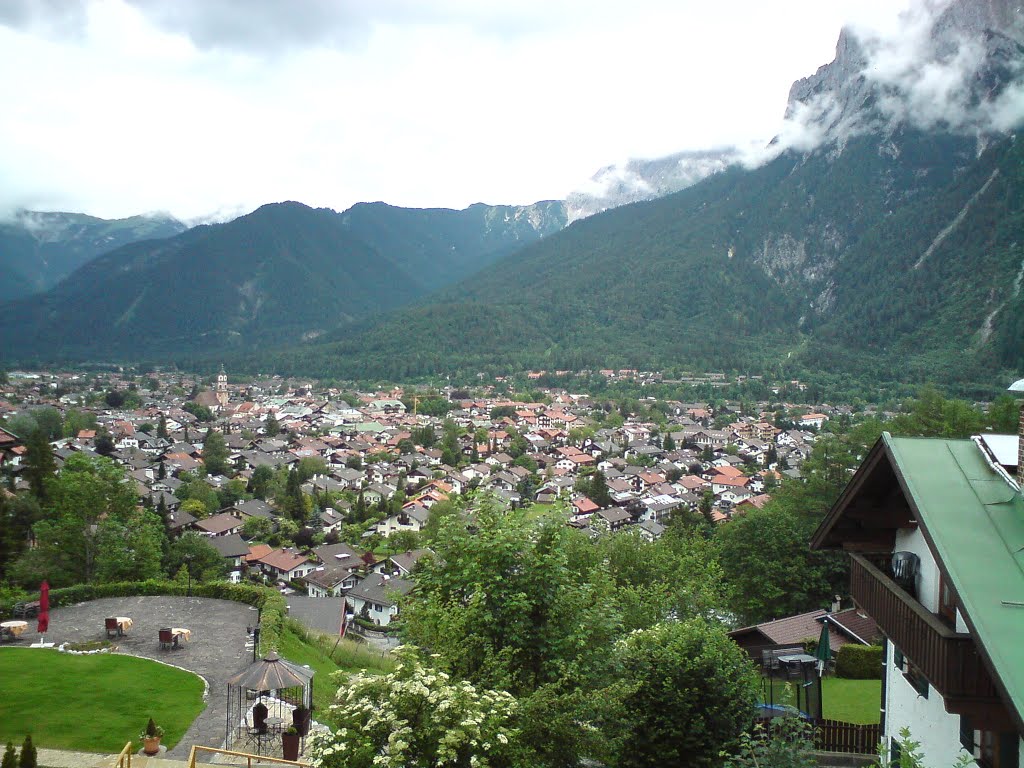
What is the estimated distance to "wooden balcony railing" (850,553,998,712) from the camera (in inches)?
188

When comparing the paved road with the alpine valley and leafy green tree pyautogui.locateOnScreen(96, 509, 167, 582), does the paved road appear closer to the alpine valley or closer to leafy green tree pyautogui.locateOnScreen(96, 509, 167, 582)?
leafy green tree pyautogui.locateOnScreen(96, 509, 167, 582)

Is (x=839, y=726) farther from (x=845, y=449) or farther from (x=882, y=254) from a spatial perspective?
(x=882, y=254)

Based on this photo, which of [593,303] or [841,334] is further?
[593,303]

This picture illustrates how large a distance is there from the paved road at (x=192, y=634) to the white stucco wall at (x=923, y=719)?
830cm

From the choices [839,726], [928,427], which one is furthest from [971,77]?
[839,726]

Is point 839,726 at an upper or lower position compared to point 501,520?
lower

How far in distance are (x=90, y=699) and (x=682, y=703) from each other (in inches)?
344

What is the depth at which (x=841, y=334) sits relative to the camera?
14150 cm

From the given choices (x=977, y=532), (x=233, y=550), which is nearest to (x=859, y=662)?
(x=977, y=532)

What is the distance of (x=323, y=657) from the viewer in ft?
51.5

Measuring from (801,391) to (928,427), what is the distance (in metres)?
88.0

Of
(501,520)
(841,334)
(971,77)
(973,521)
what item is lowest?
(501,520)

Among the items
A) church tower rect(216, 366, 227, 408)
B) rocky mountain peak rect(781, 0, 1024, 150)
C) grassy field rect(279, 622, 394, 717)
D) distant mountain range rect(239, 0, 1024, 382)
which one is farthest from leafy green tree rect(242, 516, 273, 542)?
rocky mountain peak rect(781, 0, 1024, 150)

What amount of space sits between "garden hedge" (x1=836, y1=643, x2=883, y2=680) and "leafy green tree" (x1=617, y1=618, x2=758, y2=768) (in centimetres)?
782
